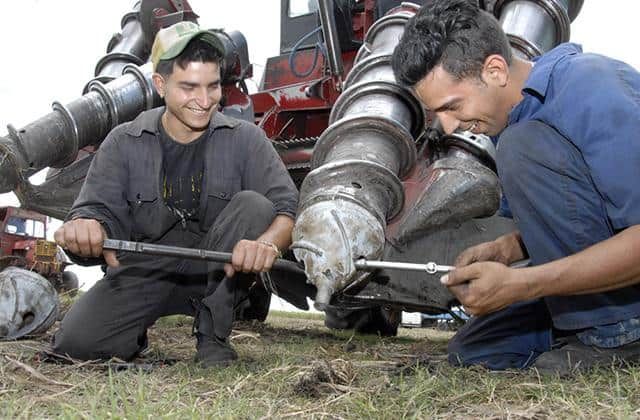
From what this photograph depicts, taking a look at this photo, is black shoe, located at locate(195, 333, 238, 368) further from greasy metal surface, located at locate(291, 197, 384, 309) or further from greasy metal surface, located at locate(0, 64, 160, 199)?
greasy metal surface, located at locate(0, 64, 160, 199)

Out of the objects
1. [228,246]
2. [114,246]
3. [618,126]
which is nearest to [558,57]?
[618,126]

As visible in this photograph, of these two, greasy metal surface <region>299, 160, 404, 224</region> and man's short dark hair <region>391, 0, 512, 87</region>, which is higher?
man's short dark hair <region>391, 0, 512, 87</region>

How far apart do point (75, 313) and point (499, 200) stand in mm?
1705

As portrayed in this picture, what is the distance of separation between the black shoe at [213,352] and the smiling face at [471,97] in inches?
43.7

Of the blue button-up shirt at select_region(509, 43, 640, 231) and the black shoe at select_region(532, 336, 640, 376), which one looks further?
the black shoe at select_region(532, 336, 640, 376)

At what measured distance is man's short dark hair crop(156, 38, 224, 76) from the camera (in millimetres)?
2562

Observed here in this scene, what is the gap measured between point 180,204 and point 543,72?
1.46 m

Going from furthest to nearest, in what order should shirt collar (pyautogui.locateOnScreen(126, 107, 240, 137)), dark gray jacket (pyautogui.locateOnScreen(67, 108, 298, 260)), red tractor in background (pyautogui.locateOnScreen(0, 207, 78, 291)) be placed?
red tractor in background (pyautogui.locateOnScreen(0, 207, 78, 291)) < shirt collar (pyautogui.locateOnScreen(126, 107, 240, 137)) < dark gray jacket (pyautogui.locateOnScreen(67, 108, 298, 260))

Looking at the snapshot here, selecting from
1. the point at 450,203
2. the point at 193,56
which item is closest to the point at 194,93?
the point at 193,56

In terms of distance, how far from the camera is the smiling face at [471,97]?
6.13 ft

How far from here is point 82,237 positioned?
2121 mm

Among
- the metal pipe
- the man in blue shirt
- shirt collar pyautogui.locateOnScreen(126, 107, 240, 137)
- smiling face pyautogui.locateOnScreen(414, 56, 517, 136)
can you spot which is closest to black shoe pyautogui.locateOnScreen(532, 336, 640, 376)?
the man in blue shirt

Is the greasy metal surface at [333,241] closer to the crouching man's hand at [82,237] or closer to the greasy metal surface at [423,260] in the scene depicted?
the greasy metal surface at [423,260]

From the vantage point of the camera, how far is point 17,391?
175 cm
